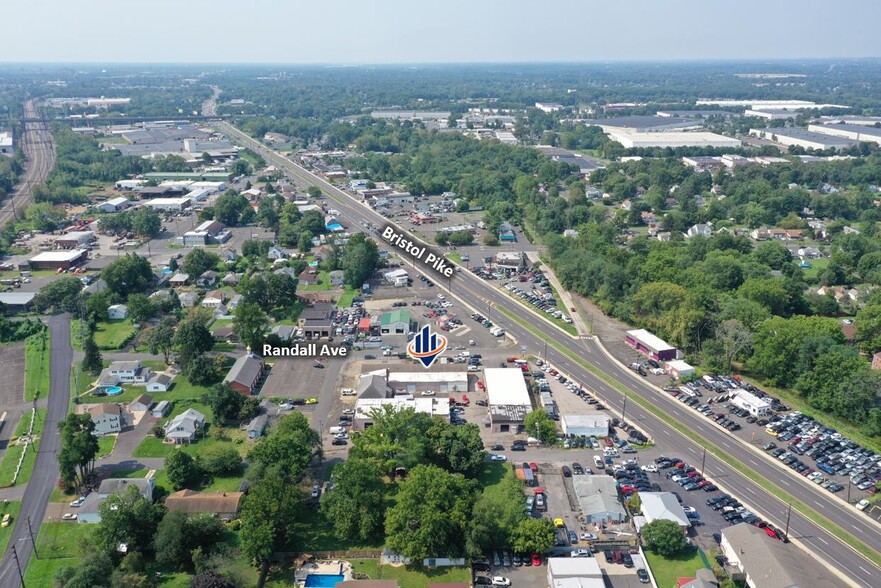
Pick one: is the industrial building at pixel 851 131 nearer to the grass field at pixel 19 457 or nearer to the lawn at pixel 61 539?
the grass field at pixel 19 457

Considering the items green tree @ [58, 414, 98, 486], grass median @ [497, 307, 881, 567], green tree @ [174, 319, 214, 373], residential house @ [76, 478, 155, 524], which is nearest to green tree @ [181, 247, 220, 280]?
green tree @ [174, 319, 214, 373]

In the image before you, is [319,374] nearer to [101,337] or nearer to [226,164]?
[101,337]

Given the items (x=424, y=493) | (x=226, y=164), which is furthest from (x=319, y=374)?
(x=226, y=164)

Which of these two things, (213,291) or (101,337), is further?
(213,291)

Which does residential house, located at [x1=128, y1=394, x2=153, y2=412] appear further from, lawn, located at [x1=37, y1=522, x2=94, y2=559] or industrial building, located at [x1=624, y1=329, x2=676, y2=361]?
industrial building, located at [x1=624, y1=329, x2=676, y2=361]

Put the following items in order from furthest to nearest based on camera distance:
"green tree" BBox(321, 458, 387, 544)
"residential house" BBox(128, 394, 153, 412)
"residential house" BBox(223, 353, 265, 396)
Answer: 1. "residential house" BBox(223, 353, 265, 396)
2. "residential house" BBox(128, 394, 153, 412)
3. "green tree" BBox(321, 458, 387, 544)

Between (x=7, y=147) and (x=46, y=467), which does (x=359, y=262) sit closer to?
(x=46, y=467)
